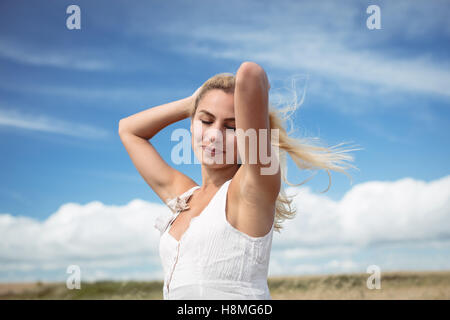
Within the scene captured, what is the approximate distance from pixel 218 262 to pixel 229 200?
1.33 ft

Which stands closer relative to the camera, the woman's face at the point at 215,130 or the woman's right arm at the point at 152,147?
the woman's face at the point at 215,130

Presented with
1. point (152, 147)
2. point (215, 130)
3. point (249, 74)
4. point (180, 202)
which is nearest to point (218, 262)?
point (180, 202)

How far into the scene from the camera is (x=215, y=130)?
304 centimetres

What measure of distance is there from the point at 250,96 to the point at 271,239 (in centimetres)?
110

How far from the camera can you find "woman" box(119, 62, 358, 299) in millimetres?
2459

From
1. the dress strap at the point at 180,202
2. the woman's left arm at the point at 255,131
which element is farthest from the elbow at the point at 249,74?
the dress strap at the point at 180,202

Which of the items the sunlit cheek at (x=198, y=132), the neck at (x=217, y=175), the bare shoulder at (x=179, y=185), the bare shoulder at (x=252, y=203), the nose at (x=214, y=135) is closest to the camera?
the bare shoulder at (x=252, y=203)

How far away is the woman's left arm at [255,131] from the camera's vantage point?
7.59ft

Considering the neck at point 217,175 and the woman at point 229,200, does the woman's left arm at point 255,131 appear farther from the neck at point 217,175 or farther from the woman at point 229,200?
the neck at point 217,175

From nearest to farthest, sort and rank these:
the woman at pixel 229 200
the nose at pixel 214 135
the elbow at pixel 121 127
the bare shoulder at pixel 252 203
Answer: the woman at pixel 229 200 < the bare shoulder at pixel 252 203 < the nose at pixel 214 135 < the elbow at pixel 121 127

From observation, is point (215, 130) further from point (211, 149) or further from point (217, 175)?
point (217, 175)

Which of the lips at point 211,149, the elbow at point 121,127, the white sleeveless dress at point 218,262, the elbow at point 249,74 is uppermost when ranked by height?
the elbow at point 121,127
